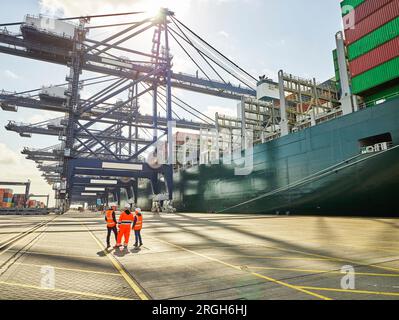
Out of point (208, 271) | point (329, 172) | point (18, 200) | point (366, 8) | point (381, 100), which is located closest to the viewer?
point (208, 271)

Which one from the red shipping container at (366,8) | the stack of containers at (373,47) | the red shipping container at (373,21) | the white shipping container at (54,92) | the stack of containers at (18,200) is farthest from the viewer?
the stack of containers at (18,200)

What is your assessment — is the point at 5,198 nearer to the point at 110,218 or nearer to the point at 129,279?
the point at 110,218

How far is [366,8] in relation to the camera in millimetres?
18250

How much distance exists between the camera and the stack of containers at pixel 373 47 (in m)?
16.2

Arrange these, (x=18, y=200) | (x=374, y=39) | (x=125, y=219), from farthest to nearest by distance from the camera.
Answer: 1. (x=18, y=200)
2. (x=374, y=39)
3. (x=125, y=219)

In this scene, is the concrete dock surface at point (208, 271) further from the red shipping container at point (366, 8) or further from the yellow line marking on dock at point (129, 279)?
the red shipping container at point (366, 8)

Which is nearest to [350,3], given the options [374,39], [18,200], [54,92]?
[374,39]

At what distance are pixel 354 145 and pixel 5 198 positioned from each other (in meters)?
78.3

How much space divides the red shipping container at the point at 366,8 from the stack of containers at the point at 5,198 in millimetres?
78601

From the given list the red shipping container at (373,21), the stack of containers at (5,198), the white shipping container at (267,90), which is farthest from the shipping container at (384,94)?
the stack of containers at (5,198)

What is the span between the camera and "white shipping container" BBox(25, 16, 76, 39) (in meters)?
31.9

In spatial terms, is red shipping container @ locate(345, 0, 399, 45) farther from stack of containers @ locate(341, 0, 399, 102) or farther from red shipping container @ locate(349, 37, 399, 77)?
red shipping container @ locate(349, 37, 399, 77)

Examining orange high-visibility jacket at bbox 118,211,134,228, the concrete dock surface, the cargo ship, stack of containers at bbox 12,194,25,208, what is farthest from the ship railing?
stack of containers at bbox 12,194,25,208

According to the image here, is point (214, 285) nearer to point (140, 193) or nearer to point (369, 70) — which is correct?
point (369, 70)
